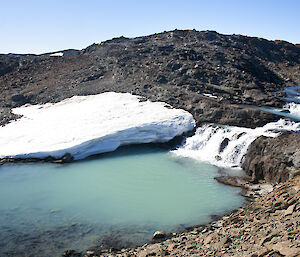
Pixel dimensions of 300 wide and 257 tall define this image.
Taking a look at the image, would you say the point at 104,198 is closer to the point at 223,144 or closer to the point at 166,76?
the point at 223,144

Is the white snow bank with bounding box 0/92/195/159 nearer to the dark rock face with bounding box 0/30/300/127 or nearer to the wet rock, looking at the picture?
the dark rock face with bounding box 0/30/300/127

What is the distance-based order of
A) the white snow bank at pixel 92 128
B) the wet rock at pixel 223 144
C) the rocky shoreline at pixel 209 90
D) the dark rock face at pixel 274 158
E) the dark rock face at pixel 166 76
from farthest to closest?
the dark rock face at pixel 166 76, the white snow bank at pixel 92 128, the wet rock at pixel 223 144, the dark rock face at pixel 274 158, the rocky shoreline at pixel 209 90

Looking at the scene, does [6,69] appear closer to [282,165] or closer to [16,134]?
[16,134]

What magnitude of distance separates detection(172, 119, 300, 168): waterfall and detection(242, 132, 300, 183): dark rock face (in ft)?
2.27

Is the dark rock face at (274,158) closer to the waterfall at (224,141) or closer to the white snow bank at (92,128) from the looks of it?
the waterfall at (224,141)

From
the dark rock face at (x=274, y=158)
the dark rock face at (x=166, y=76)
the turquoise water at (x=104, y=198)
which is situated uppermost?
the dark rock face at (x=166, y=76)

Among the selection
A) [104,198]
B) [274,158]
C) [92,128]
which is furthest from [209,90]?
[104,198]

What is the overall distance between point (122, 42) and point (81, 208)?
28713mm

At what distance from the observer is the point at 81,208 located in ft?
34.3

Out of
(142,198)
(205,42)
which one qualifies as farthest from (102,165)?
(205,42)

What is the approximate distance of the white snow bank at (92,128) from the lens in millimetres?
15750

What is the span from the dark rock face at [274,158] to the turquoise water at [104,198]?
5.17 ft

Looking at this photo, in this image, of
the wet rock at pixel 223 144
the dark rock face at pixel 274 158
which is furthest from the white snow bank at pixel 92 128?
the dark rock face at pixel 274 158

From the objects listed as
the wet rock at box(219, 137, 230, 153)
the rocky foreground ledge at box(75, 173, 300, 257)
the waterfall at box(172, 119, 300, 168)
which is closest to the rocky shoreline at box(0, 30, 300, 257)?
the rocky foreground ledge at box(75, 173, 300, 257)
